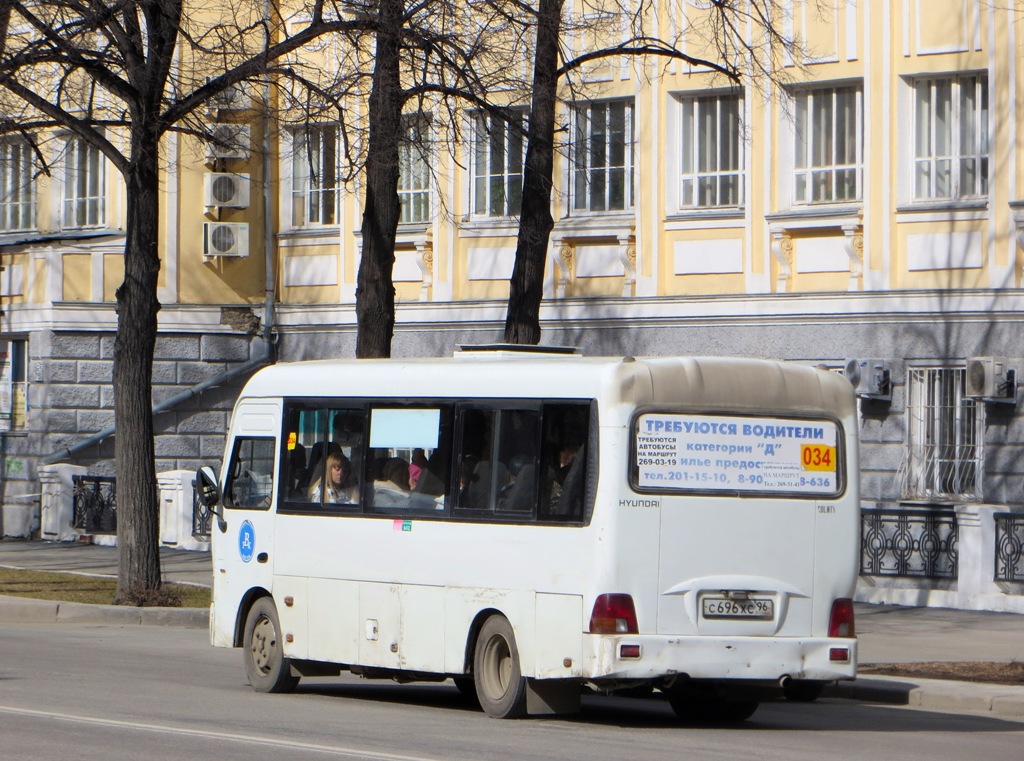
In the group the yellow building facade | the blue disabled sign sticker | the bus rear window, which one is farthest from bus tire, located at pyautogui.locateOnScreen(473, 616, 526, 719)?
the yellow building facade

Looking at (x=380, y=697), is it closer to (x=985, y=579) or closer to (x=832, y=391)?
(x=832, y=391)

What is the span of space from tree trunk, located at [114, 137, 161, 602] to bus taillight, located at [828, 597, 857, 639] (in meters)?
9.96

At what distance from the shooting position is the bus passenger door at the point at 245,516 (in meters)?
14.4

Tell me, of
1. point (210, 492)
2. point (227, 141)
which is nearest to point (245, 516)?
point (210, 492)

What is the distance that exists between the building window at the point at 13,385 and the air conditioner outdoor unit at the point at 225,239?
3333 millimetres

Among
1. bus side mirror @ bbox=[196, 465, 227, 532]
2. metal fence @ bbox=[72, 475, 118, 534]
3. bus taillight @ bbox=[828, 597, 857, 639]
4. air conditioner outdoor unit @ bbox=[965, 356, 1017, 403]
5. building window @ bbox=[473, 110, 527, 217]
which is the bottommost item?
bus taillight @ bbox=[828, 597, 857, 639]

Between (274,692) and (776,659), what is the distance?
3.96m

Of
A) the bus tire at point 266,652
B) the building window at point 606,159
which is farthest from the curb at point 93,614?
the building window at point 606,159

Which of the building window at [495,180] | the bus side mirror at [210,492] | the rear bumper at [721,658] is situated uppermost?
the building window at [495,180]

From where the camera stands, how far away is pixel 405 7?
64.8ft

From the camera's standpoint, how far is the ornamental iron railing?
21.0m

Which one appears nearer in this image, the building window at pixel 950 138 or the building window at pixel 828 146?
the building window at pixel 950 138

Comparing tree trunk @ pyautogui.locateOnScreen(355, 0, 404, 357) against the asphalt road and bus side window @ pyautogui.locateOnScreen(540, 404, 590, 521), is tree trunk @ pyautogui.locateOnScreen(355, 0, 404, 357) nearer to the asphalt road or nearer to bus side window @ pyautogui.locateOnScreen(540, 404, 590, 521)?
the asphalt road

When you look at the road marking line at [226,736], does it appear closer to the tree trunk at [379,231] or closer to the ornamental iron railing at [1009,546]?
the tree trunk at [379,231]
